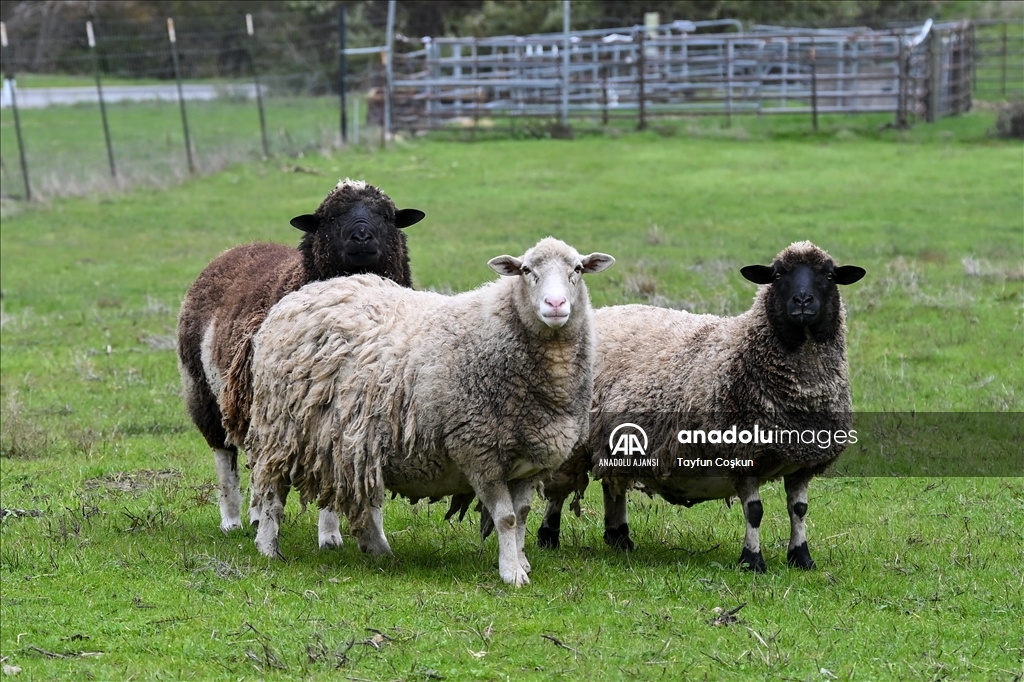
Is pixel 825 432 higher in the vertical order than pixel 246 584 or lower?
higher

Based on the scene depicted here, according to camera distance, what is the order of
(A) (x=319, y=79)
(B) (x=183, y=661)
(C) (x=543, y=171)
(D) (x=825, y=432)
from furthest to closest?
(A) (x=319, y=79) < (C) (x=543, y=171) < (D) (x=825, y=432) < (B) (x=183, y=661)

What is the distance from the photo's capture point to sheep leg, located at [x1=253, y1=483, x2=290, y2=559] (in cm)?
807

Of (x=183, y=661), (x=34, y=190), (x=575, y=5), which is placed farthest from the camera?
(x=575, y=5)

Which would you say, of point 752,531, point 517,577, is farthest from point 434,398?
point 752,531

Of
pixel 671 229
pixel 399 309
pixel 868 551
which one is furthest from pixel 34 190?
pixel 868 551

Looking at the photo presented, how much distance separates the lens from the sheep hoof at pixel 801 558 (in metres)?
7.73

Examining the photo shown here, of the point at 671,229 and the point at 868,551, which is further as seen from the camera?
the point at 671,229

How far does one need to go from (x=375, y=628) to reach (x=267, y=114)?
26566 millimetres

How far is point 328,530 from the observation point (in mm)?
8500

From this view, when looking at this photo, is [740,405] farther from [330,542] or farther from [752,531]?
[330,542]

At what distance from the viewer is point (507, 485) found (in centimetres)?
757

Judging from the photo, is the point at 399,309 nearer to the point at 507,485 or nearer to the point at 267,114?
the point at 507,485

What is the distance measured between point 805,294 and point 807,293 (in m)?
0.01

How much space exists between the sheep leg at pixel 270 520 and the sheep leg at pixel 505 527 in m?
1.35
